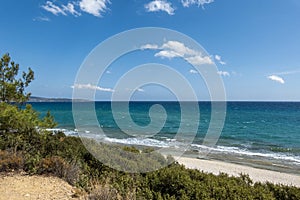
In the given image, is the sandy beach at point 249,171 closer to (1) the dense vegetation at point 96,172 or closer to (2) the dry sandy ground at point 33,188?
(1) the dense vegetation at point 96,172

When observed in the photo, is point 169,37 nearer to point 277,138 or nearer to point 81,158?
point 81,158

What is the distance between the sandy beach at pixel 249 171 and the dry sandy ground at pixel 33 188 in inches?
353

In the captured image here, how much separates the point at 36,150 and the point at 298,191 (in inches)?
267

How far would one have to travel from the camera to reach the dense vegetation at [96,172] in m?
4.61

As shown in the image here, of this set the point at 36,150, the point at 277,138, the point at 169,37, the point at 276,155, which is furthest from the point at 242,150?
the point at 36,150

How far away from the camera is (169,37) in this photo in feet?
25.2

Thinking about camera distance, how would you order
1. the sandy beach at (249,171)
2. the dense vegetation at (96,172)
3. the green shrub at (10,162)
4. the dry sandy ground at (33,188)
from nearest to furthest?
the dense vegetation at (96,172), the dry sandy ground at (33,188), the green shrub at (10,162), the sandy beach at (249,171)

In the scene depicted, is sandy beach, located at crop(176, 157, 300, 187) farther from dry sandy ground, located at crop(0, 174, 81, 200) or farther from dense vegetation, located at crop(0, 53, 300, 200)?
dry sandy ground, located at crop(0, 174, 81, 200)

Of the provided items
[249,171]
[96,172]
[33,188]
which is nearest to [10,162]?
[33,188]

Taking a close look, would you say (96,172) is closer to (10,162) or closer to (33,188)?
(33,188)

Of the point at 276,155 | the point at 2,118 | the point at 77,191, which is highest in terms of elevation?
the point at 2,118

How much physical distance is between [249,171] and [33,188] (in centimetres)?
1182

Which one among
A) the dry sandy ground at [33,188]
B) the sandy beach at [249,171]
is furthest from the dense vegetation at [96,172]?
the sandy beach at [249,171]

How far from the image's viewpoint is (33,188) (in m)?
5.59
